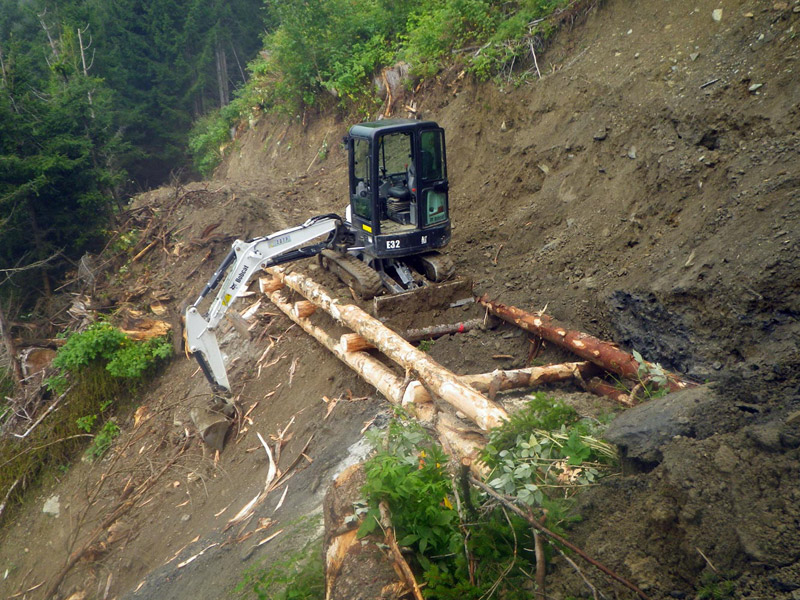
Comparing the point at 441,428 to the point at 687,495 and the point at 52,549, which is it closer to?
the point at 687,495

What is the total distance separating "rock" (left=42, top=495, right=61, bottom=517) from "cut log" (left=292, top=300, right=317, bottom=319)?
4.48 metres

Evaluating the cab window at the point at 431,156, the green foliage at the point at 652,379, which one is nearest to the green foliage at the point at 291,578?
the green foliage at the point at 652,379

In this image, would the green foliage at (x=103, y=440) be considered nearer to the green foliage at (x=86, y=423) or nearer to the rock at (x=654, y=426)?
the green foliage at (x=86, y=423)

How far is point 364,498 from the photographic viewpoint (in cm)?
400

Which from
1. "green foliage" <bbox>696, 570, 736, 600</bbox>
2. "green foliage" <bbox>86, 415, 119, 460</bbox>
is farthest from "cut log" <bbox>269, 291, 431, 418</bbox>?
"green foliage" <bbox>86, 415, 119, 460</bbox>

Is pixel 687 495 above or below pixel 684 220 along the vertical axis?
below

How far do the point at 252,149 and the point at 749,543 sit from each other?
879 inches

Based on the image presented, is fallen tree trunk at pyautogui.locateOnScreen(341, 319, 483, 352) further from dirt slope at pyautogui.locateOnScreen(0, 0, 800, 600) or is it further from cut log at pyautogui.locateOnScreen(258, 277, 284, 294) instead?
cut log at pyautogui.locateOnScreen(258, 277, 284, 294)

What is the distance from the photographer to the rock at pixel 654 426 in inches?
142

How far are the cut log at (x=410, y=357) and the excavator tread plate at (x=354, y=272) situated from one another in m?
0.35

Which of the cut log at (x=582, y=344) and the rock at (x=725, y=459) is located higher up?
Answer: the rock at (x=725, y=459)

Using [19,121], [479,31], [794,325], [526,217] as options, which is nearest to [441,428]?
[794,325]

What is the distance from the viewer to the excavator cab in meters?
7.87

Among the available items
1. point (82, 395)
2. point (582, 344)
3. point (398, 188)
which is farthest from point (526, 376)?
point (82, 395)
